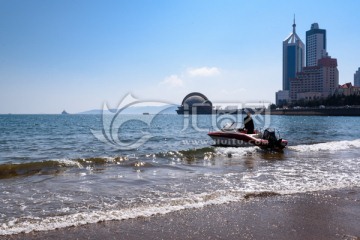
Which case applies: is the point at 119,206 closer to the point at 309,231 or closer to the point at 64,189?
the point at 64,189

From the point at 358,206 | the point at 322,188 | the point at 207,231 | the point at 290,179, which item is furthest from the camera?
the point at 290,179

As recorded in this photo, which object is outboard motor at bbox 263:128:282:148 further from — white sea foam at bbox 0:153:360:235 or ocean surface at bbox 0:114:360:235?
white sea foam at bbox 0:153:360:235

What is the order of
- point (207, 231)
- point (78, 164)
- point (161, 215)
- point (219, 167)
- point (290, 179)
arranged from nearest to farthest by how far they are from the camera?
point (207, 231)
point (161, 215)
point (290, 179)
point (219, 167)
point (78, 164)

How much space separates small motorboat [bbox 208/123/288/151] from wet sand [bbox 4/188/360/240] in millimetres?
12888

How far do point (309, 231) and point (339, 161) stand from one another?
1049 centimetres

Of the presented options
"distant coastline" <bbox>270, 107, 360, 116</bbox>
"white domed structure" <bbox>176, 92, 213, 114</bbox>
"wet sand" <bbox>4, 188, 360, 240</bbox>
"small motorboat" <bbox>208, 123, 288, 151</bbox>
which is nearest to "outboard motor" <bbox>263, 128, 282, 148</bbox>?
"small motorboat" <bbox>208, 123, 288, 151</bbox>

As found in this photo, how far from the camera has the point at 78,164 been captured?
14.4 meters

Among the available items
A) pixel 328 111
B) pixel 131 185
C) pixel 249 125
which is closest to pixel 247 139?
pixel 249 125

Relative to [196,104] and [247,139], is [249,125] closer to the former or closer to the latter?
[247,139]

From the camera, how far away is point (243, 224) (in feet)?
19.5

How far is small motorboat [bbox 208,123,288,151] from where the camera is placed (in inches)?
797

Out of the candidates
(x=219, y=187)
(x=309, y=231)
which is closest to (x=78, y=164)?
(x=219, y=187)

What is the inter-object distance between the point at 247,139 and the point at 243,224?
51.9 ft

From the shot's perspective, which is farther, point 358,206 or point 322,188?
point 322,188
